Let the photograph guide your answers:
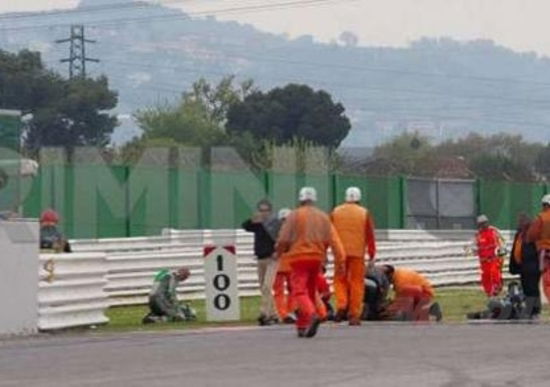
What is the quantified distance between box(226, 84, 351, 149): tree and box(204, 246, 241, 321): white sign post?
6164 cm

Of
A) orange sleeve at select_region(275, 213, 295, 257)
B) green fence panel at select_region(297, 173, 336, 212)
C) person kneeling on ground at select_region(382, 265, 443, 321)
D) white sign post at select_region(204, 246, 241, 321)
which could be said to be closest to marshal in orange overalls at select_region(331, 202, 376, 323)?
person kneeling on ground at select_region(382, 265, 443, 321)

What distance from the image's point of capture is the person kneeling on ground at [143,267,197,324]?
86.8 feet

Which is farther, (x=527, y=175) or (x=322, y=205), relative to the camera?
(x=527, y=175)

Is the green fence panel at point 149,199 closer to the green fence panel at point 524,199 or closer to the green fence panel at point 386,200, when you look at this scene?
the green fence panel at point 386,200

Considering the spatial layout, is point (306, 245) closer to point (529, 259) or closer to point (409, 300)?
point (409, 300)

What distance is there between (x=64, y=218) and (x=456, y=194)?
13990 mm

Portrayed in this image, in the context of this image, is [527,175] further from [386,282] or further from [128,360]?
[128,360]

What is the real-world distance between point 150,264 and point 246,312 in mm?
3778

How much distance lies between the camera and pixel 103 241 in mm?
35688

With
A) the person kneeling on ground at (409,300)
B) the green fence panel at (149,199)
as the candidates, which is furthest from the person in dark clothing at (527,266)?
the green fence panel at (149,199)

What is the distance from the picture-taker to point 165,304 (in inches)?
1048

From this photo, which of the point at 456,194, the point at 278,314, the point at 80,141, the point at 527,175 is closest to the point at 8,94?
the point at 80,141

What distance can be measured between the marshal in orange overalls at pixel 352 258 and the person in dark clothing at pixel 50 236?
4822mm

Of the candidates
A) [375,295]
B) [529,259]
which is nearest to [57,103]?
[529,259]
